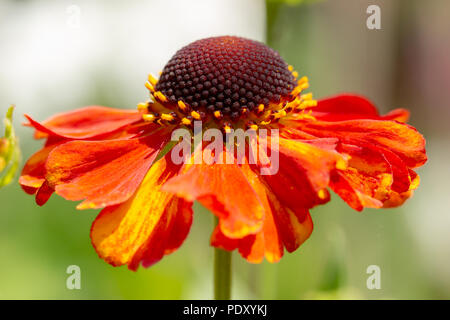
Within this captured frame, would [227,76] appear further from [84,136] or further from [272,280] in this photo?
[272,280]

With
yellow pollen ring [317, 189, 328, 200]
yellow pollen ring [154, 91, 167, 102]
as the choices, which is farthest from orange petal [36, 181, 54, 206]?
yellow pollen ring [317, 189, 328, 200]

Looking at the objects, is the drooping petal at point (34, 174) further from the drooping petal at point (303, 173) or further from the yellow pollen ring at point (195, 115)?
the drooping petal at point (303, 173)

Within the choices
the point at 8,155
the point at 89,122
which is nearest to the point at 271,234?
the point at 8,155

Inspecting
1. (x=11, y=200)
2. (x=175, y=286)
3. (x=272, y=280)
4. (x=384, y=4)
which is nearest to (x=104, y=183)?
(x=272, y=280)

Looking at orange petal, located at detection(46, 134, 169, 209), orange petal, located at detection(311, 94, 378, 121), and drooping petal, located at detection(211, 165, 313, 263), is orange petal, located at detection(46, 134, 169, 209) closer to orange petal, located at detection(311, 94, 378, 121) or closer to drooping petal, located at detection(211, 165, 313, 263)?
drooping petal, located at detection(211, 165, 313, 263)

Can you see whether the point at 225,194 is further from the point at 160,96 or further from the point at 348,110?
the point at 348,110

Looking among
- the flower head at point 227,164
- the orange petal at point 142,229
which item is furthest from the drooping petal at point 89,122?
the orange petal at point 142,229
